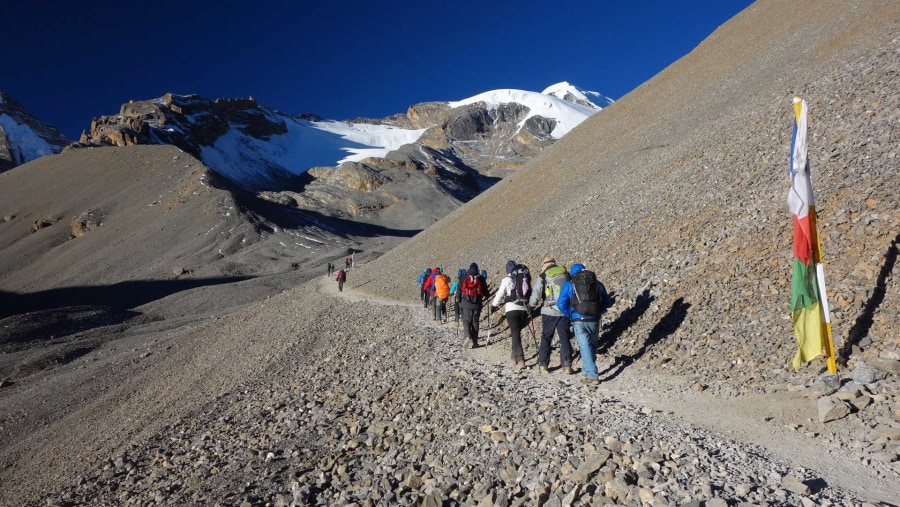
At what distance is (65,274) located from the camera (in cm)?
7600

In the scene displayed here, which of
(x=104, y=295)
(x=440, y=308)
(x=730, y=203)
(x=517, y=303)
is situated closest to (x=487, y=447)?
(x=517, y=303)

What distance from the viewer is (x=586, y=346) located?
8430mm

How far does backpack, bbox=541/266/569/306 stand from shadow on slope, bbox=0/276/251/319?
207 ft

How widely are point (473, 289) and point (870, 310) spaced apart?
767 centimetres

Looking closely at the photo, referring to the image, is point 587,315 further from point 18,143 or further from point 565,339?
point 18,143

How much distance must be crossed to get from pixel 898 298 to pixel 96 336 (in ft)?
137

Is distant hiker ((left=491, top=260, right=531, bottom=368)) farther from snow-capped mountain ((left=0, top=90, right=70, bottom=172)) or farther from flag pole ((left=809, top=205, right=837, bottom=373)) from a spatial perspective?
snow-capped mountain ((left=0, top=90, right=70, bottom=172))

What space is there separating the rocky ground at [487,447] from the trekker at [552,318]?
375 millimetres

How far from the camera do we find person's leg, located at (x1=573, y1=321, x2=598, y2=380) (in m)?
8.38

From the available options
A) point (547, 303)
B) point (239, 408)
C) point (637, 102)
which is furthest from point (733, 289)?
point (637, 102)

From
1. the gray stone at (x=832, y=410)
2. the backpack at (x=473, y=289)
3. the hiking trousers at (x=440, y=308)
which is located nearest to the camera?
the gray stone at (x=832, y=410)

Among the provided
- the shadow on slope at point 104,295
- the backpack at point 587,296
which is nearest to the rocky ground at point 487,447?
the backpack at point 587,296

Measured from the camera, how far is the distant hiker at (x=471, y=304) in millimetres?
12664

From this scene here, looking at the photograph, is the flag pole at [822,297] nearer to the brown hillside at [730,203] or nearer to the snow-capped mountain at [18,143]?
the brown hillside at [730,203]
